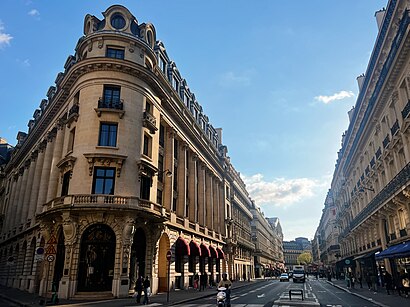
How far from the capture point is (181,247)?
34.6 m

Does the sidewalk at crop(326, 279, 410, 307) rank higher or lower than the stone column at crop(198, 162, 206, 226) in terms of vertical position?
lower

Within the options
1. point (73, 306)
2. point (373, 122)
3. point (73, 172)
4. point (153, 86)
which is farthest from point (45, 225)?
point (373, 122)

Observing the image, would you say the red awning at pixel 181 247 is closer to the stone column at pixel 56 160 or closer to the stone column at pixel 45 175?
the stone column at pixel 56 160

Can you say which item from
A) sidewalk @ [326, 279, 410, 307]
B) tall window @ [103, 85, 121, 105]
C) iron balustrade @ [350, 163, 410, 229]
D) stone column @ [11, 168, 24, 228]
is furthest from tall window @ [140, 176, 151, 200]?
stone column @ [11, 168, 24, 228]

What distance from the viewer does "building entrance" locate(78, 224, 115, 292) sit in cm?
2473

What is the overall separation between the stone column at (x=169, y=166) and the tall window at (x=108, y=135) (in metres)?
8.51

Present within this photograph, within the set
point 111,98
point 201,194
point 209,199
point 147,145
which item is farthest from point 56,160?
point 209,199

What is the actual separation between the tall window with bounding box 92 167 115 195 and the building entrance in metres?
2.82

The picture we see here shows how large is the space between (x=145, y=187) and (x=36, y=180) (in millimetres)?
19437

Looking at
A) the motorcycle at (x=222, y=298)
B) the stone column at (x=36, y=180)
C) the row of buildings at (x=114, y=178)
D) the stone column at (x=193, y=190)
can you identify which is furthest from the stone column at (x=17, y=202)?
the motorcycle at (x=222, y=298)

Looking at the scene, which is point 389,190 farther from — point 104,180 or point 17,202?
point 17,202

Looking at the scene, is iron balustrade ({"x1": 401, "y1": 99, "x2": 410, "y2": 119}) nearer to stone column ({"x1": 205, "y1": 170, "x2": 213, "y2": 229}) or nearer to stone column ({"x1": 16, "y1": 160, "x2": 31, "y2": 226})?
stone column ({"x1": 205, "y1": 170, "x2": 213, "y2": 229})

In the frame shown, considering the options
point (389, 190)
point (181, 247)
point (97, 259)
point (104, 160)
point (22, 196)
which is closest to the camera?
point (97, 259)

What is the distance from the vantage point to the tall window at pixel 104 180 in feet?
88.4
